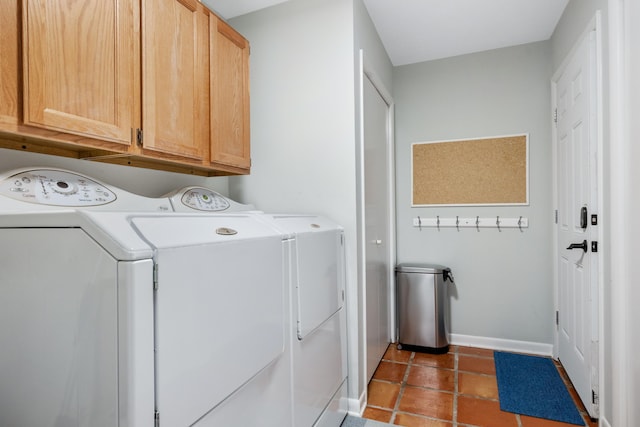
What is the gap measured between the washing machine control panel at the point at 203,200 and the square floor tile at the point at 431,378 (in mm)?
1801

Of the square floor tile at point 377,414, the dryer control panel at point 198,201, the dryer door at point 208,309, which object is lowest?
the square floor tile at point 377,414

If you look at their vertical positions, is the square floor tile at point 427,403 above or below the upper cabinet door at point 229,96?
below

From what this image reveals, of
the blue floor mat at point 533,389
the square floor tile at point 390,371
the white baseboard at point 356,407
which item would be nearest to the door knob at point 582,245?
the blue floor mat at point 533,389

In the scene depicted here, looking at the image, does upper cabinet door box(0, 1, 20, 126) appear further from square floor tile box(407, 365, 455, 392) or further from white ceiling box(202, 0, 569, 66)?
square floor tile box(407, 365, 455, 392)

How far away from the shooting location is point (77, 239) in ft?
2.53

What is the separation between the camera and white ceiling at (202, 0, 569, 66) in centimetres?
223

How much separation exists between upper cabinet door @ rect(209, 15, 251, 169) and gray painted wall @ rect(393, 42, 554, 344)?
168cm

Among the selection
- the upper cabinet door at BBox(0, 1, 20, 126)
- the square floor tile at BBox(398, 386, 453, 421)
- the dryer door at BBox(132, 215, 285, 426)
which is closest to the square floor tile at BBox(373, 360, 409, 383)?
the square floor tile at BBox(398, 386, 453, 421)

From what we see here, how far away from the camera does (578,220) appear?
2.05 meters

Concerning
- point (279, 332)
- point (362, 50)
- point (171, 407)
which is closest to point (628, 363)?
point (279, 332)

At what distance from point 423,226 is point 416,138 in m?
0.83

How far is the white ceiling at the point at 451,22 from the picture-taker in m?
2.23

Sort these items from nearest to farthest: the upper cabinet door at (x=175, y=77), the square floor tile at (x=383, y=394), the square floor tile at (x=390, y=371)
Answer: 1. the upper cabinet door at (x=175, y=77)
2. the square floor tile at (x=383, y=394)
3. the square floor tile at (x=390, y=371)

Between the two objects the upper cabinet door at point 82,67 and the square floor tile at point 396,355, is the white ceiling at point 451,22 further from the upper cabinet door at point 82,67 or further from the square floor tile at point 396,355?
the square floor tile at point 396,355
